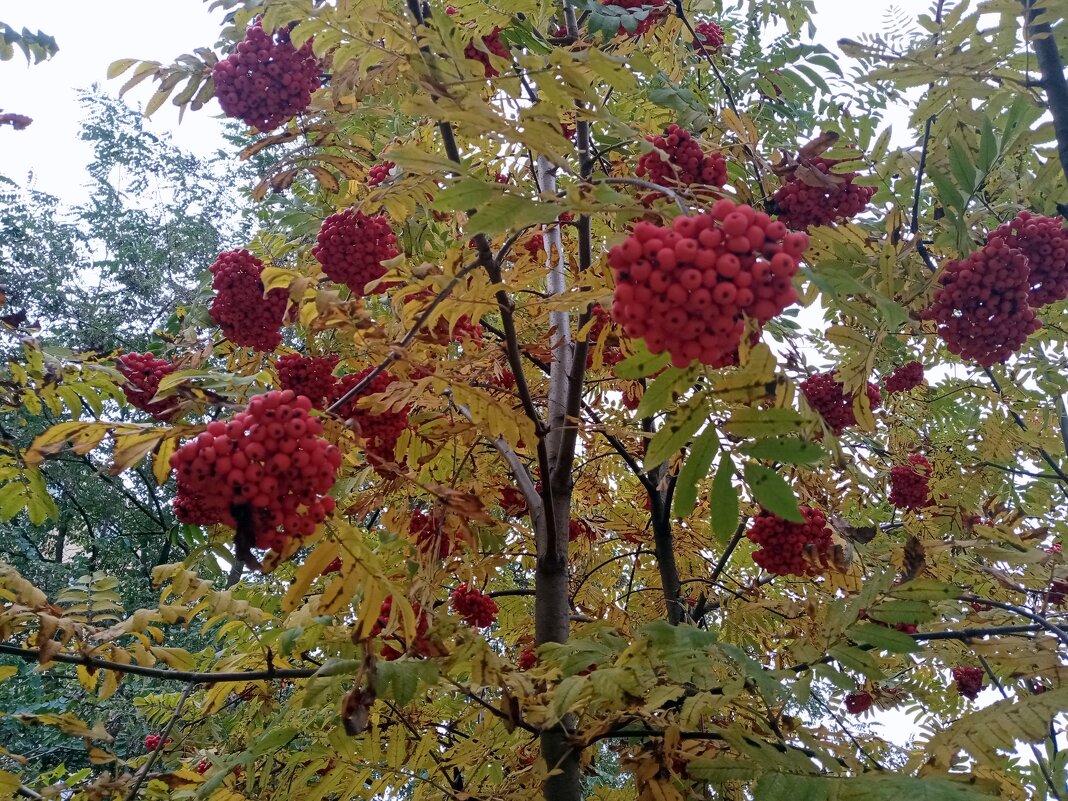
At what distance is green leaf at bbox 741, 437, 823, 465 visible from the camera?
142 cm

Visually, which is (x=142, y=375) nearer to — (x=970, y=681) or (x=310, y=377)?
(x=310, y=377)

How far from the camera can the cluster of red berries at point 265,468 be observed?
5.00 ft

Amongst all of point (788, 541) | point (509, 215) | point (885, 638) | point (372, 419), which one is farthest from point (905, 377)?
point (509, 215)

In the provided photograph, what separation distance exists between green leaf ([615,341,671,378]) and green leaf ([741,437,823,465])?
28cm

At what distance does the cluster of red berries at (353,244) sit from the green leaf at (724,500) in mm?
1664

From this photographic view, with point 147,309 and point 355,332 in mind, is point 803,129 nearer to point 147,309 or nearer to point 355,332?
point 355,332

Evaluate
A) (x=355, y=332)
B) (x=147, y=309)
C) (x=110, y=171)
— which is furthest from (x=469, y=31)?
(x=110, y=171)

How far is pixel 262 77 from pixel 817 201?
228 cm

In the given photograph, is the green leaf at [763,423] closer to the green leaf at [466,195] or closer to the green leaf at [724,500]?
the green leaf at [724,500]

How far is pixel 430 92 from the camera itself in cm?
161

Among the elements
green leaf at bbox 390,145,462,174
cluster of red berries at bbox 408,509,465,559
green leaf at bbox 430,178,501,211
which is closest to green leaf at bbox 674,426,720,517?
green leaf at bbox 430,178,501,211

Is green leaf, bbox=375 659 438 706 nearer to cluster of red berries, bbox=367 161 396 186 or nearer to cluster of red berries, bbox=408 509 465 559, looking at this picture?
cluster of red berries, bbox=408 509 465 559

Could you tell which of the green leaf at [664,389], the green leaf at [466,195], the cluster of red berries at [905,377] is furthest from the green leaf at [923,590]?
the cluster of red berries at [905,377]

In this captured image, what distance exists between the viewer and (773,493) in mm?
1466
